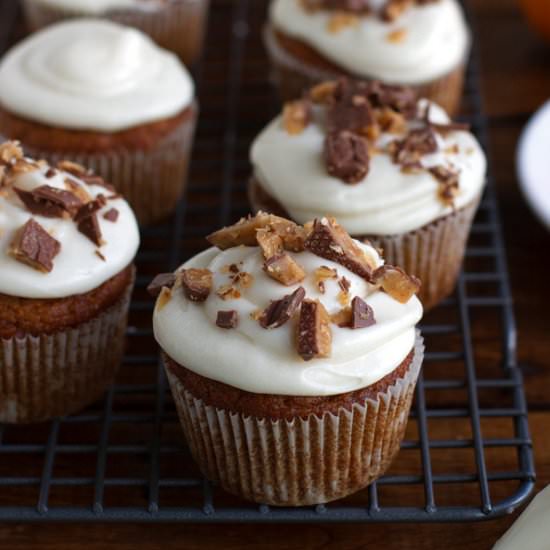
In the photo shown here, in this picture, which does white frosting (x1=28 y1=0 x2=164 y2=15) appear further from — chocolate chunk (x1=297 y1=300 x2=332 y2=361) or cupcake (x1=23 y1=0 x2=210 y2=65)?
chocolate chunk (x1=297 y1=300 x2=332 y2=361)

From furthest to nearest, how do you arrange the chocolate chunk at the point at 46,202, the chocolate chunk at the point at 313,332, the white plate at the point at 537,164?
the white plate at the point at 537,164 < the chocolate chunk at the point at 46,202 < the chocolate chunk at the point at 313,332

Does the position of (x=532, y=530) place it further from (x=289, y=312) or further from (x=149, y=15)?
(x=149, y=15)

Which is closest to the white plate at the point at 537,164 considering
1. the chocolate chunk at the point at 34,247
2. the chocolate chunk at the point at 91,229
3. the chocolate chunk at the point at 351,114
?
the chocolate chunk at the point at 351,114

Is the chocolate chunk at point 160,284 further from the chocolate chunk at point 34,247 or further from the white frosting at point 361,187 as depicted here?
the white frosting at point 361,187

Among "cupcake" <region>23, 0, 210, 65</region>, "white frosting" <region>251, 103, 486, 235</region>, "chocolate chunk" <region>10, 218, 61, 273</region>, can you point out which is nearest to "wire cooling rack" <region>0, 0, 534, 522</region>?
"white frosting" <region>251, 103, 486, 235</region>

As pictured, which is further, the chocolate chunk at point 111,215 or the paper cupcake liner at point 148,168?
the paper cupcake liner at point 148,168

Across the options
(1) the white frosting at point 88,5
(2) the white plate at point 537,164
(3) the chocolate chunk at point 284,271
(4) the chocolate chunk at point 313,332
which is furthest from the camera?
(1) the white frosting at point 88,5

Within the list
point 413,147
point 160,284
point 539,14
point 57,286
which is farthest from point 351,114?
point 539,14
